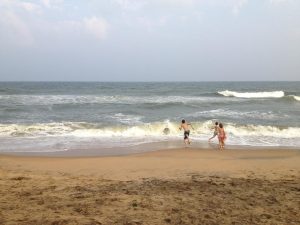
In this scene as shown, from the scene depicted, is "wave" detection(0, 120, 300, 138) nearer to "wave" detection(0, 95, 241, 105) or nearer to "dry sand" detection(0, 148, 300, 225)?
"dry sand" detection(0, 148, 300, 225)

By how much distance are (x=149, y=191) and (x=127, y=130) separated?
11631 mm

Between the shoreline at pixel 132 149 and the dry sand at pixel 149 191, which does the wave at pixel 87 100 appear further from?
the dry sand at pixel 149 191

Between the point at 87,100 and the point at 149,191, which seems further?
the point at 87,100

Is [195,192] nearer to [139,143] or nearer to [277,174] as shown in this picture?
[277,174]

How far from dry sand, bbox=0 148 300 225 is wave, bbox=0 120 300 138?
258 inches

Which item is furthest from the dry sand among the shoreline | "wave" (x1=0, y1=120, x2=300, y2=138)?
"wave" (x1=0, y1=120, x2=300, y2=138)

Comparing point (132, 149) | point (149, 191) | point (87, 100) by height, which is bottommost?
point (132, 149)

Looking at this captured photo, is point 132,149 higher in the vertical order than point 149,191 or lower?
lower

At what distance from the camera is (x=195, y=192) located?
7043 millimetres

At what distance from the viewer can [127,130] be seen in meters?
18.7

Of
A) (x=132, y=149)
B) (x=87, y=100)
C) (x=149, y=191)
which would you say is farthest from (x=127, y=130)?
(x=87, y=100)

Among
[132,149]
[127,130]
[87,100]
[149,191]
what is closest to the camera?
[149,191]

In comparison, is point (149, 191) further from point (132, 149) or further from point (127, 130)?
point (127, 130)

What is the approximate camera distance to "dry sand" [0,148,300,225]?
5754 millimetres
